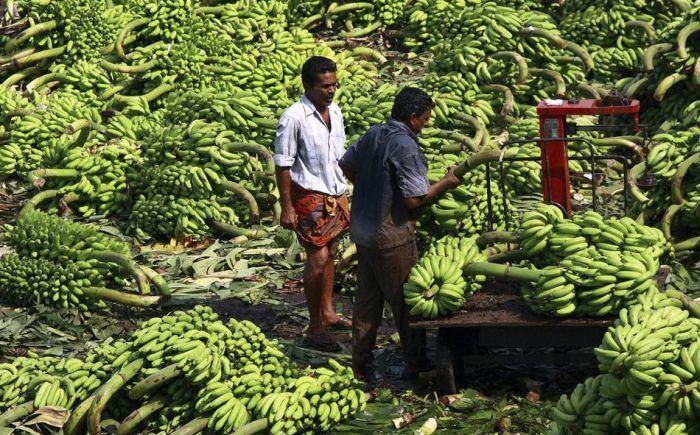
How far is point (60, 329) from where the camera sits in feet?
30.9

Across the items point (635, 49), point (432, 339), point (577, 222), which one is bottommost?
point (432, 339)

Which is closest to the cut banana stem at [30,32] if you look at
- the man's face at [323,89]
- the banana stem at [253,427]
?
the man's face at [323,89]

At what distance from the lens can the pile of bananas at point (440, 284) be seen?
306 inches

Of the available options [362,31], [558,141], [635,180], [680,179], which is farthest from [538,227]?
[362,31]

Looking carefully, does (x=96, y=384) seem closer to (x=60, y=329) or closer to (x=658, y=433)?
(x=60, y=329)

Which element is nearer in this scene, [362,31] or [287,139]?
[287,139]

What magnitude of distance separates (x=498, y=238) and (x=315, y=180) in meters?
1.44

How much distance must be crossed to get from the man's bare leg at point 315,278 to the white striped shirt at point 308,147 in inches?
16.5

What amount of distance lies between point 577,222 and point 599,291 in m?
0.63

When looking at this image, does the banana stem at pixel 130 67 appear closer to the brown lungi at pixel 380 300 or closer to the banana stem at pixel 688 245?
the brown lungi at pixel 380 300

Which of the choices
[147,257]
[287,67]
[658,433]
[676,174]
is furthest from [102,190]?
[658,433]

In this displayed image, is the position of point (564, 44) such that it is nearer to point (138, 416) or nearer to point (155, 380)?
point (155, 380)

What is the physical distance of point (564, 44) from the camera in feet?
40.3

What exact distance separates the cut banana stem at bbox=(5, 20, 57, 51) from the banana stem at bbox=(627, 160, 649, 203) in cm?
631
